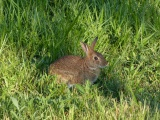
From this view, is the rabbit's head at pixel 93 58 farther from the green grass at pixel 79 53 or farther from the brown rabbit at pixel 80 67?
the green grass at pixel 79 53

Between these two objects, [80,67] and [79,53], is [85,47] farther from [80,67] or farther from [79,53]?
[79,53]

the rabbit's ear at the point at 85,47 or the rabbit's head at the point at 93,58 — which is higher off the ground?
the rabbit's ear at the point at 85,47

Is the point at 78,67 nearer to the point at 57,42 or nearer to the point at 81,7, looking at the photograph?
the point at 57,42

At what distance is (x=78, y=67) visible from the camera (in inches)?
246

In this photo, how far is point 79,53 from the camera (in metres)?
6.54

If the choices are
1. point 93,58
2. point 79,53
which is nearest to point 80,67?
point 93,58

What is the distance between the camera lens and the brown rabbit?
605cm

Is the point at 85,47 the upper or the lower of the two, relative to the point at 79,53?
upper

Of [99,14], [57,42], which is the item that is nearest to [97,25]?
[99,14]

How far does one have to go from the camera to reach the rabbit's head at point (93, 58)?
613 centimetres

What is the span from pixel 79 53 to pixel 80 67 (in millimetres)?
325

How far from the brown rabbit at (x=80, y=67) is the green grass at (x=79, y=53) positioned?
0.11m

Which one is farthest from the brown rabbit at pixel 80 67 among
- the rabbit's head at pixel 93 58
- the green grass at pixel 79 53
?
the green grass at pixel 79 53

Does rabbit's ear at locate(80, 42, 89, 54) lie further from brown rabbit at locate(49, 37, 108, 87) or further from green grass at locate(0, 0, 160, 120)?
green grass at locate(0, 0, 160, 120)
